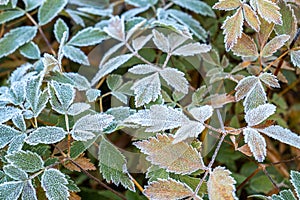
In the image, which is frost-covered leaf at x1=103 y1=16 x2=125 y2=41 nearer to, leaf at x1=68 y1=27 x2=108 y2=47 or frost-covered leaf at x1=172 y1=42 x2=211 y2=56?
leaf at x1=68 y1=27 x2=108 y2=47

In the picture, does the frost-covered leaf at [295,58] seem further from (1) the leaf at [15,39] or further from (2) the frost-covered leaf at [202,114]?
(1) the leaf at [15,39]

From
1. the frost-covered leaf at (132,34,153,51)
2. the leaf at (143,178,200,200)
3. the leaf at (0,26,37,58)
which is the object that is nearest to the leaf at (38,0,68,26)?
the leaf at (0,26,37,58)

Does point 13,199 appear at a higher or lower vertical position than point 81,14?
lower

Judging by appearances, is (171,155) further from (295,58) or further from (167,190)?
(295,58)

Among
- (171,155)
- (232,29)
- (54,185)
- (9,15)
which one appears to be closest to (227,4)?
(232,29)

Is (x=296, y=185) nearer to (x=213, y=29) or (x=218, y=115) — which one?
(x=218, y=115)

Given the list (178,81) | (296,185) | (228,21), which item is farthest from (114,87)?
(296,185)
